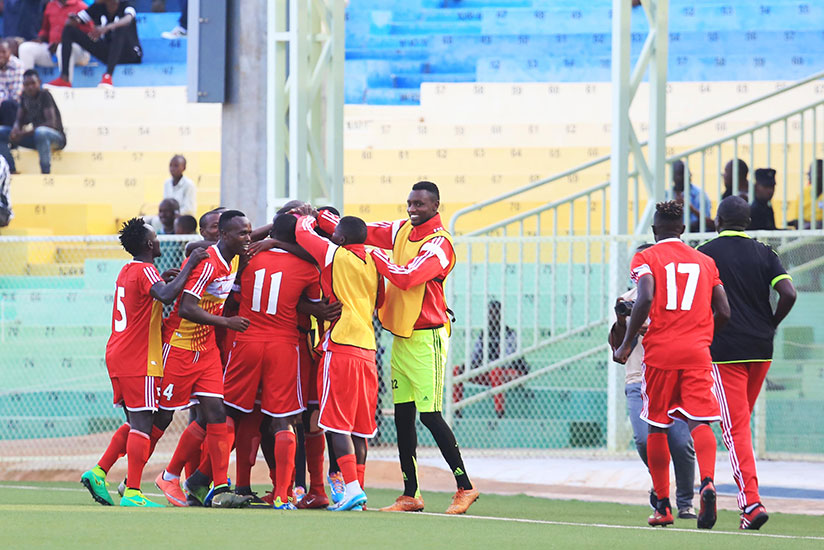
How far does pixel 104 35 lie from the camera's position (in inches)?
931

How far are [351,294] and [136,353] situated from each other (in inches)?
53.7

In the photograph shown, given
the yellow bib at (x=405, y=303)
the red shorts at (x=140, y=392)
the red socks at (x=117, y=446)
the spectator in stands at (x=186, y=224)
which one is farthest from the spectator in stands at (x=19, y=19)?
the yellow bib at (x=405, y=303)

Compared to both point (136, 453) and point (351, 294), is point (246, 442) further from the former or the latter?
point (351, 294)

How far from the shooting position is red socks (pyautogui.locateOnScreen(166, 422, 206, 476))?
8.52 m

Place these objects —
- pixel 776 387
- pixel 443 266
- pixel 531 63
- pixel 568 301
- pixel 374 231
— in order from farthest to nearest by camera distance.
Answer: pixel 531 63 → pixel 568 301 → pixel 776 387 → pixel 374 231 → pixel 443 266

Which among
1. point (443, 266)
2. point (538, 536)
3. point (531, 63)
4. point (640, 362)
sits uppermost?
point (531, 63)

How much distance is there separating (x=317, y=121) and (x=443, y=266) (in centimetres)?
450

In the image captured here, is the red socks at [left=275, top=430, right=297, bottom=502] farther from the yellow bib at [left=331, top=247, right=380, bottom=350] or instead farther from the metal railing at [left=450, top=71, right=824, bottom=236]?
the metal railing at [left=450, top=71, right=824, bottom=236]

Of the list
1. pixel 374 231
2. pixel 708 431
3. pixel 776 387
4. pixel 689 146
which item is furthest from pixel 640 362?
pixel 689 146

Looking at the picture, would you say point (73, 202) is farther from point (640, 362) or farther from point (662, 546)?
point (662, 546)

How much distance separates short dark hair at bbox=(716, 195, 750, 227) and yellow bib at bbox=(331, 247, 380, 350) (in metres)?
2.10

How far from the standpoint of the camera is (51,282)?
591 inches

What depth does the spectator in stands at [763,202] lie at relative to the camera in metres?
12.7

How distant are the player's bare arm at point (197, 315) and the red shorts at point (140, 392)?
1.61ft
